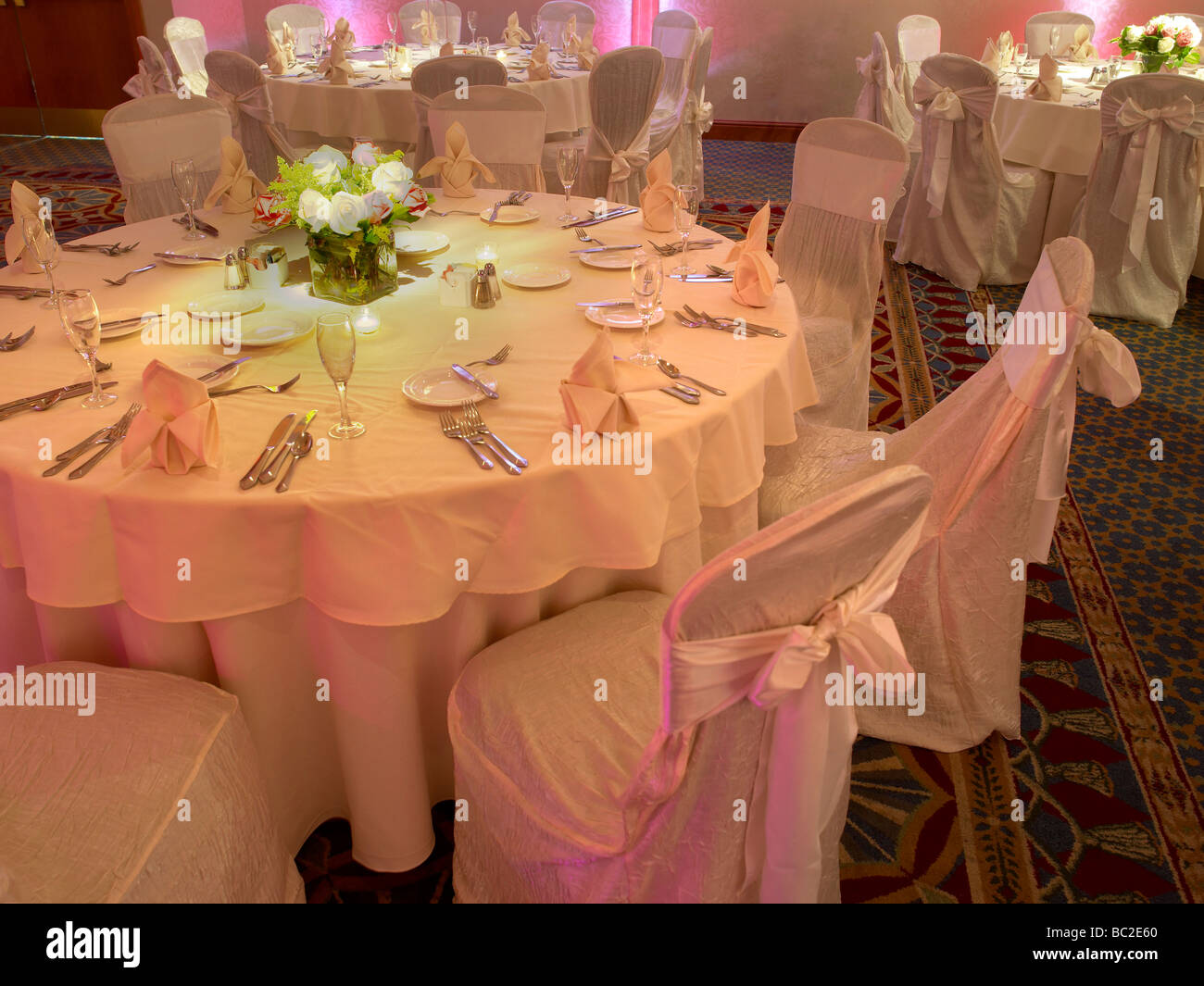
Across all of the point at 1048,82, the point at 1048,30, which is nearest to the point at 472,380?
the point at 1048,82

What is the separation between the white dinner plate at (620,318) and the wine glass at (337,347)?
640 mm

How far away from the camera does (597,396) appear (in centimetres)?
152

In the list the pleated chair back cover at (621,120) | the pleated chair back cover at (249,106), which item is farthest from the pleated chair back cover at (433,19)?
the pleated chair back cover at (621,120)

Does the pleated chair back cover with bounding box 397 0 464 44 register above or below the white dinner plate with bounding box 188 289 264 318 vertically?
above

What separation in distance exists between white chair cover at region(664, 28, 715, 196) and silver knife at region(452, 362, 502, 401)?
4.16m

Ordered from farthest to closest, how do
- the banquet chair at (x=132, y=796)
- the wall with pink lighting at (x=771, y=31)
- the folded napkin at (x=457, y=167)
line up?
1. the wall with pink lighting at (x=771, y=31)
2. the folded napkin at (x=457, y=167)
3. the banquet chair at (x=132, y=796)

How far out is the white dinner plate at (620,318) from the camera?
6.41 feet

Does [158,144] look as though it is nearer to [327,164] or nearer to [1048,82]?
[327,164]

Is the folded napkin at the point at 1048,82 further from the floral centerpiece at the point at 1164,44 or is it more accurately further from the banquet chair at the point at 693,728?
the banquet chair at the point at 693,728

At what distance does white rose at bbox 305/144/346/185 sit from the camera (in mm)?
1937

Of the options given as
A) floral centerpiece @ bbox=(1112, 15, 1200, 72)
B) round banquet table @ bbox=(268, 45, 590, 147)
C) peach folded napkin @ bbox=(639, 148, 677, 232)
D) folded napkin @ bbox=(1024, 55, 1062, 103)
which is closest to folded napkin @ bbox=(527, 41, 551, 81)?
round banquet table @ bbox=(268, 45, 590, 147)

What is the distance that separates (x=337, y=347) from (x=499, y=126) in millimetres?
2288

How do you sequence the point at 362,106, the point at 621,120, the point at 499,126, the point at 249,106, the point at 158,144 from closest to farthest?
the point at 158,144
the point at 499,126
the point at 621,120
the point at 362,106
the point at 249,106

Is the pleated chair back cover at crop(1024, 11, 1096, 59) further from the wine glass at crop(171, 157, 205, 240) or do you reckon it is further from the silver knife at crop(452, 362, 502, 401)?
the silver knife at crop(452, 362, 502, 401)
